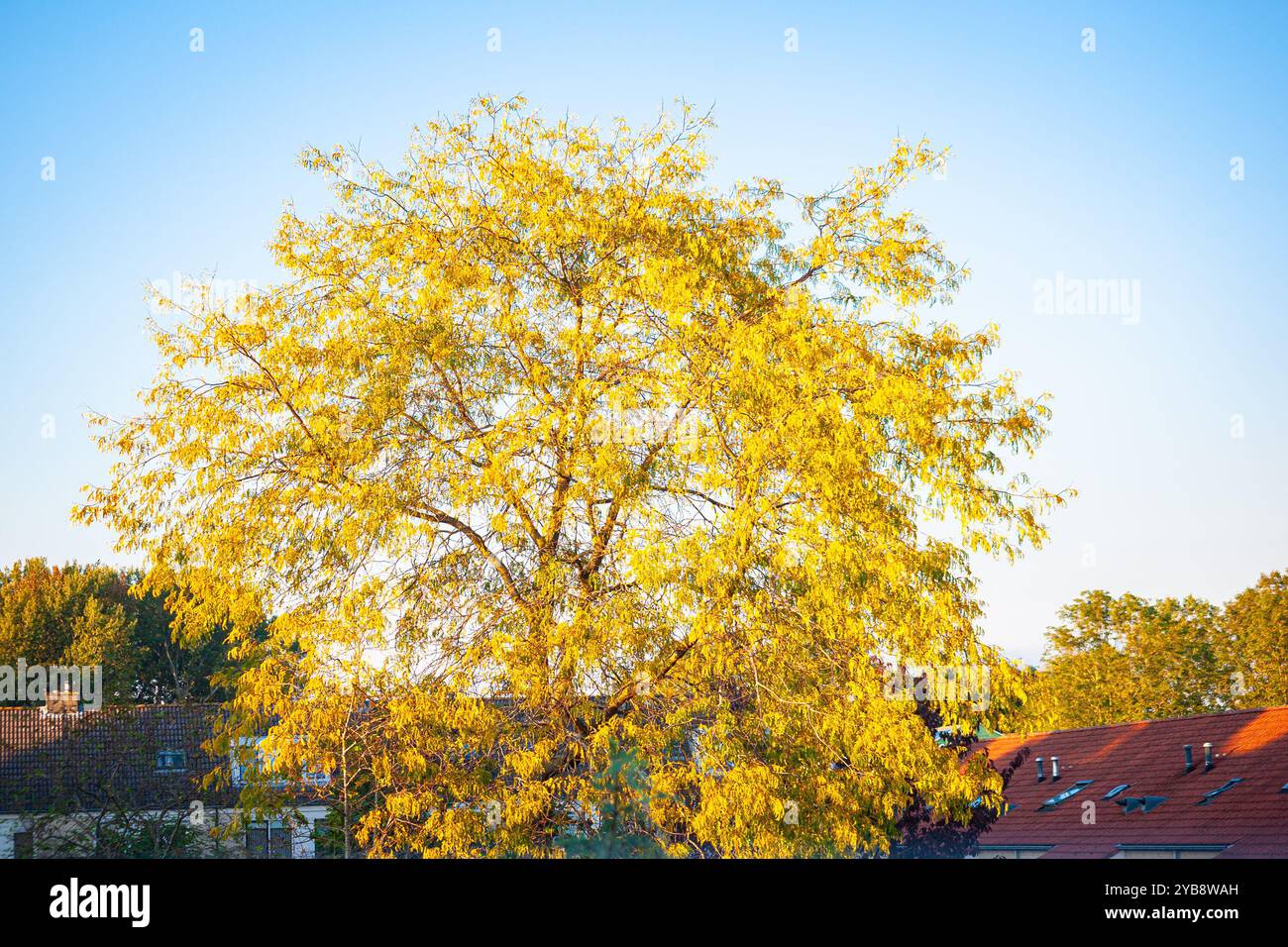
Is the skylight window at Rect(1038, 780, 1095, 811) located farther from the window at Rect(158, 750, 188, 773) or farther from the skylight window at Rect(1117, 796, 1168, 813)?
the window at Rect(158, 750, 188, 773)

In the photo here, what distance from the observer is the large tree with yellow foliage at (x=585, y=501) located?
10.2 metres

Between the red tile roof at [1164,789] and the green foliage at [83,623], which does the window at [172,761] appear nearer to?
the red tile roof at [1164,789]

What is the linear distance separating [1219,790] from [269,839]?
23285mm

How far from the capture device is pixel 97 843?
10.6m

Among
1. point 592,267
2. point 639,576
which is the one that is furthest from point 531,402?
point 639,576

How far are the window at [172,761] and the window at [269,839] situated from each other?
0.98 meters

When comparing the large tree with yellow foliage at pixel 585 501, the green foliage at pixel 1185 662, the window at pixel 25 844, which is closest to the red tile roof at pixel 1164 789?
the green foliage at pixel 1185 662

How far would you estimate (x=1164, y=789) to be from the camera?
29234 millimetres

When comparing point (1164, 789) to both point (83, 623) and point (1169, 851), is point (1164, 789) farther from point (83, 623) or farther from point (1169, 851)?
point (83, 623)

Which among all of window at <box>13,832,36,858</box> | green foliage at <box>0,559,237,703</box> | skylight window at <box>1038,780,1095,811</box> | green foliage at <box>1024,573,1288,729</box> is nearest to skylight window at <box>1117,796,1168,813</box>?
skylight window at <box>1038,780,1095,811</box>

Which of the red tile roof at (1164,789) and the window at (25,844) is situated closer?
the window at (25,844)

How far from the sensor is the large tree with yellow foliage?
10.2 meters
